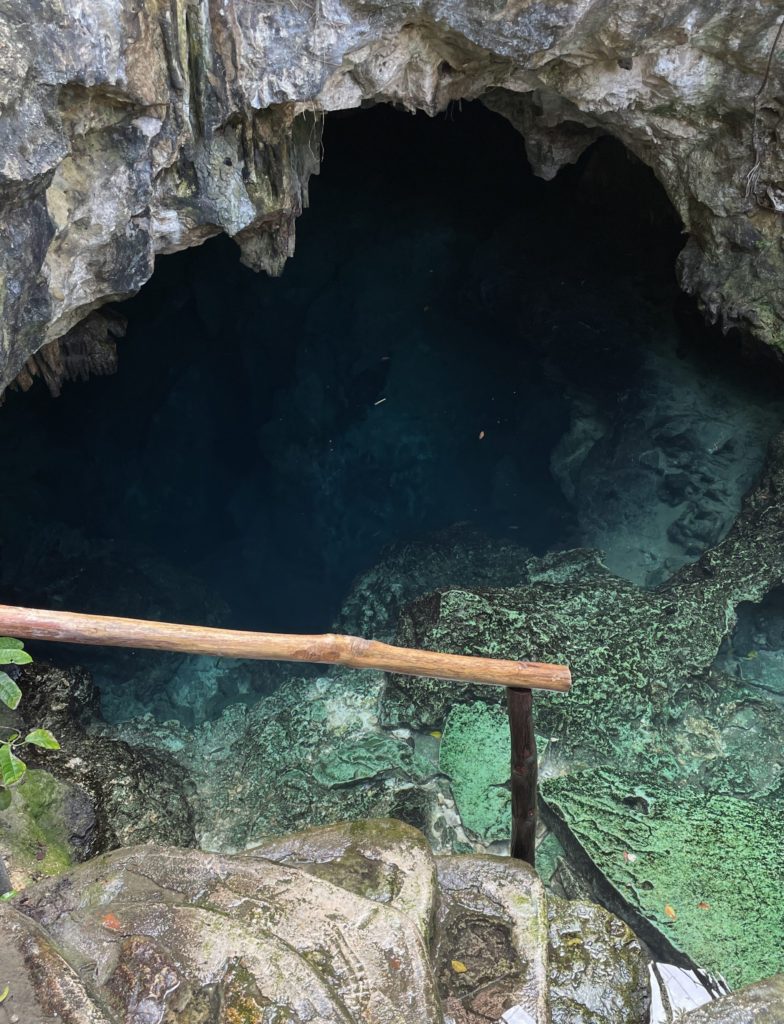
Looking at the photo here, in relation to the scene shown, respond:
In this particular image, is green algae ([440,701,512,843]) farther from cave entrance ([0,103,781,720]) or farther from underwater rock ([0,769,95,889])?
underwater rock ([0,769,95,889])

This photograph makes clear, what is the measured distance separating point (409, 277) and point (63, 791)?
6336 millimetres

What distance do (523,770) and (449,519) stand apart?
148 inches

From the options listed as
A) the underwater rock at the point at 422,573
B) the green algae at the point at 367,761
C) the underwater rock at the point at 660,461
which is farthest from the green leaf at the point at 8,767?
the underwater rock at the point at 660,461

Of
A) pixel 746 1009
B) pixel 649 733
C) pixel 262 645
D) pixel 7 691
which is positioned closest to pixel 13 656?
pixel 7 691

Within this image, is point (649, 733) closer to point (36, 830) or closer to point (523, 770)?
point (523, 770)

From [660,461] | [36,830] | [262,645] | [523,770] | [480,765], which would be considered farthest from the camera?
[660,461]

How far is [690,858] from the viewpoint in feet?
14.1

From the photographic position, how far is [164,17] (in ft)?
12.3

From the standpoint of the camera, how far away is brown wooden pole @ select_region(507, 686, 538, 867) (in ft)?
10.1

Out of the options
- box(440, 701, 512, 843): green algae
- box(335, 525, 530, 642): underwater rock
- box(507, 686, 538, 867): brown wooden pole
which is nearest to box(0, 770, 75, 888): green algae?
box(507, 686, 538, 867): brown wooden pole

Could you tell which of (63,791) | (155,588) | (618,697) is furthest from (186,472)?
(618,697)

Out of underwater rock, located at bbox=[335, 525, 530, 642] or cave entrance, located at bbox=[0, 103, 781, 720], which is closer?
underwater rock, located at bbox=[335, 525, 530, 642]

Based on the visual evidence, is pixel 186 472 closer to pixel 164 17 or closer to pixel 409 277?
pixel 409 277

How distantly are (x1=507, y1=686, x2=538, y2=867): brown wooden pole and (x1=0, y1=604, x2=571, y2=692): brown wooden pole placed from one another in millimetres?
185
